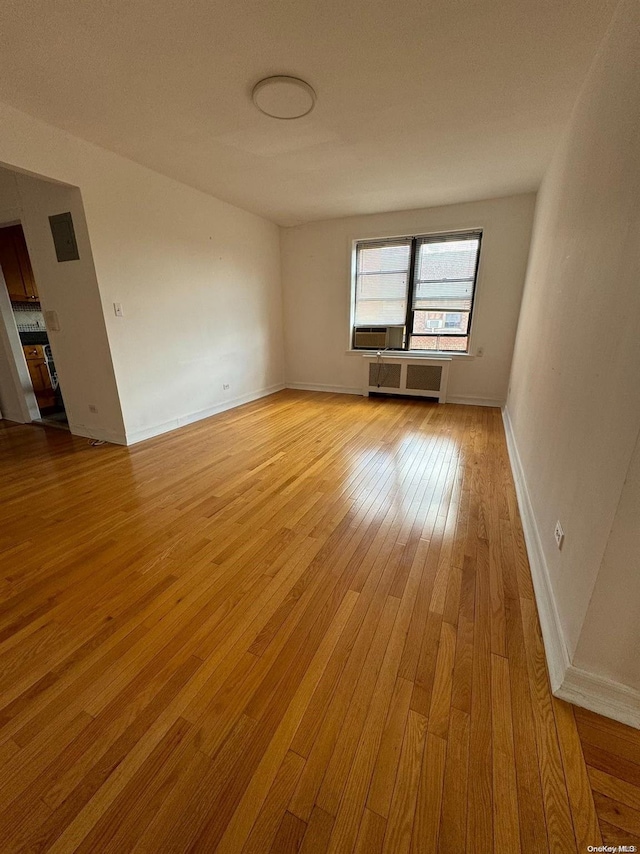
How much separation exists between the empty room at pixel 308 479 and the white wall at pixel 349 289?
0.28ft

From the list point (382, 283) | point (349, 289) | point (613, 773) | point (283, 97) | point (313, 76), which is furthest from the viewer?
point (349, 289)

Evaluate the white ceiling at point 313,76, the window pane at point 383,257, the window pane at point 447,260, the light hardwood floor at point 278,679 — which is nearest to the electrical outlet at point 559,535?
the light hardwood floor at point 278,679

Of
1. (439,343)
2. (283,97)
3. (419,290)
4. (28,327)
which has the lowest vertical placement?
(439,343)

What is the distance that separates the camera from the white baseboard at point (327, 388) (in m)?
5.75

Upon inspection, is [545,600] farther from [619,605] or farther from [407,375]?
[407,375]

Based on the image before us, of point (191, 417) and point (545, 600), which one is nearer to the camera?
point (545, 600)

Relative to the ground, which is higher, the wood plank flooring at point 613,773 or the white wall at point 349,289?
the white wall at point 349,289

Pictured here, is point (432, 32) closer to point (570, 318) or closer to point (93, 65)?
point (570, 318)

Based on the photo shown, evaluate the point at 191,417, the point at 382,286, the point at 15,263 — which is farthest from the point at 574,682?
the point at 15,263

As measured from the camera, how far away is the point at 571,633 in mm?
1173

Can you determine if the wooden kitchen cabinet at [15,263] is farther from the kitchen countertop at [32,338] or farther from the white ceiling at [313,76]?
Answer: the white ceiling at [313,76]

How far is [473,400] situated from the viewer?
16.3 ft

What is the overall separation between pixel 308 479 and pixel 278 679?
5.16 ft

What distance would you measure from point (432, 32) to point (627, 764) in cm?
321
